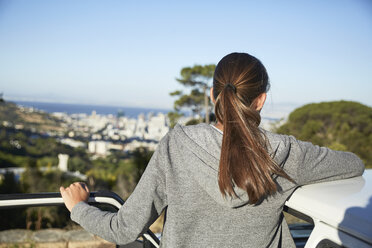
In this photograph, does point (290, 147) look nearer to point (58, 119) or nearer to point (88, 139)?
point (88, 139)

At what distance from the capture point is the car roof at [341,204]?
3.28ft

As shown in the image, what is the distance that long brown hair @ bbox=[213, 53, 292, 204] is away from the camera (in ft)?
3.45

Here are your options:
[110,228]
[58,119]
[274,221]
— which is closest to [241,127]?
[274,221]

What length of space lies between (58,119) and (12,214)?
66.0ft

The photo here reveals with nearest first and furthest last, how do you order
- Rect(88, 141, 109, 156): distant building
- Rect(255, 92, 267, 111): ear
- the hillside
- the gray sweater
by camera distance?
1. the gray sweater
2. Rect(255, 92, 267, 111): ear
3. the hillside
4. Rect(88, 141, 109, 156): distant building

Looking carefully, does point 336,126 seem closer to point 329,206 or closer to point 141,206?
point 329,206

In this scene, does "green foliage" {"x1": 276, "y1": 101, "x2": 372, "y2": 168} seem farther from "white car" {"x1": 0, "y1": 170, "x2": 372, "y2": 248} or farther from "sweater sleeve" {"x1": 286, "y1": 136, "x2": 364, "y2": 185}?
"white car" {"x1": 0, "y1": 170, "x2": 372, "y2": 248}

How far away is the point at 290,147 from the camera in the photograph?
119cm

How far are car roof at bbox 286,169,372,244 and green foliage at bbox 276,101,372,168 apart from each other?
10265 mm

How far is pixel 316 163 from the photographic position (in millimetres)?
1262

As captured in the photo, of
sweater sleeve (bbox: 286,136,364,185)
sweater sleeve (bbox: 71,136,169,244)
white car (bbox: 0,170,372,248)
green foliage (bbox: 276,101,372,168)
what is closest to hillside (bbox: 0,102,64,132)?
green foliage (bbox: 276,101,372,168)

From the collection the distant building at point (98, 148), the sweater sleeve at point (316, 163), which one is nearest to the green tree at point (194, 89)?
the distant building at point (98, 148)

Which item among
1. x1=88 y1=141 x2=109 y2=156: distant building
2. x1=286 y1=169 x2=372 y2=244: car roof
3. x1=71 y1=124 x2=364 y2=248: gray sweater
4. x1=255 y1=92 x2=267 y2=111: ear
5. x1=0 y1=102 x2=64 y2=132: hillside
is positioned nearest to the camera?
x1=286 y1=169 x2=372 y2=244: car roof

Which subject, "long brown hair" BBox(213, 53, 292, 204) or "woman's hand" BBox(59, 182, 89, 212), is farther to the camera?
"woman's hand" BBox(59, 182, 89, 212)
